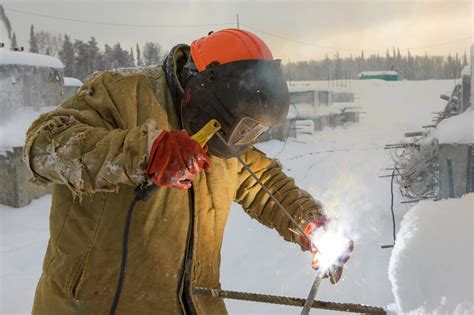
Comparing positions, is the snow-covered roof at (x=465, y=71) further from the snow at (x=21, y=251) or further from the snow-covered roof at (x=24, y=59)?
the snow-covered roof at (x=24, y=59)

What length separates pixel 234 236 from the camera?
34.1ft

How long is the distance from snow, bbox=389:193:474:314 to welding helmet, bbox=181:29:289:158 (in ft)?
2.80

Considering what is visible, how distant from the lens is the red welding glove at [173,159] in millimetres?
1721

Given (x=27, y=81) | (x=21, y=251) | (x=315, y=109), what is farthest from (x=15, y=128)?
(x=315, y=109)

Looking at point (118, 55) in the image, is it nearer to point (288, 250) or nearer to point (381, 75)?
point (381, 75)

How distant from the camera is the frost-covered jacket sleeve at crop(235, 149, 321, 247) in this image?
2986 mm

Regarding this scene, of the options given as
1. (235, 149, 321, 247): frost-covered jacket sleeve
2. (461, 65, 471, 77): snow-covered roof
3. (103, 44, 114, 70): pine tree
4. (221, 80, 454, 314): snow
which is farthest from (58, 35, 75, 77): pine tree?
(235, 149, 321, 247): frost-covered jacket sleeve

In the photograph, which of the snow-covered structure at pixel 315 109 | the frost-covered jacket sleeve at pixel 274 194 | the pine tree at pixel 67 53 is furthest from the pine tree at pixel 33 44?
the frost-covered jacket sleeve at pixel 274 194

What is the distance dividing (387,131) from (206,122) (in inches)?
1196

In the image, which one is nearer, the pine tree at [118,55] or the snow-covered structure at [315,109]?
the snow-covered structure at [315,109]

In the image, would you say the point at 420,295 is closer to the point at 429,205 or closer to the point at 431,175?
the point at 429,205

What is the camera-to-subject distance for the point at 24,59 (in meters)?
15.2

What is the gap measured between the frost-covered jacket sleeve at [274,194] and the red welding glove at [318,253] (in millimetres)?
64

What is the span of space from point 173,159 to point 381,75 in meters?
57.6
